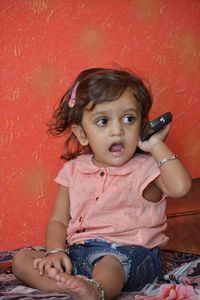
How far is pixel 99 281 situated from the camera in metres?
1.20

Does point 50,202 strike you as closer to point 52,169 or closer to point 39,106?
point 52,169

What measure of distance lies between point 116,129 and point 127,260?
1.13 feet

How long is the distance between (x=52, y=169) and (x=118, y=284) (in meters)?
0.81

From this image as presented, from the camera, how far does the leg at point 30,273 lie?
126 cm

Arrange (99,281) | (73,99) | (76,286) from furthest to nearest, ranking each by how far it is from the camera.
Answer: (73,99) → (99,281) → (76,286)

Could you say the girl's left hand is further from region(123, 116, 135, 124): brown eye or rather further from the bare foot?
the bare foot

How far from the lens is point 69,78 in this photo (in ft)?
6.37

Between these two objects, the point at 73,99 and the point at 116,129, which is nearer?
the point at 116,129

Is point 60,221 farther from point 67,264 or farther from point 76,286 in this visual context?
point 76,286

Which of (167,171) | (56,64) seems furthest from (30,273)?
(56,64)

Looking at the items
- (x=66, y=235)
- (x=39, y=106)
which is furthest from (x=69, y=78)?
(x=66, y=235)

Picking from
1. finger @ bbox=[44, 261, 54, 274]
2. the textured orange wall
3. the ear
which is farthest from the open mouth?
the textured orange wall

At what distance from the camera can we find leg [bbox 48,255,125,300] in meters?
1.09

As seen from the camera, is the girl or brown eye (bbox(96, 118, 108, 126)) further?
brown eye (bbox(96, 118, 108, 126))
